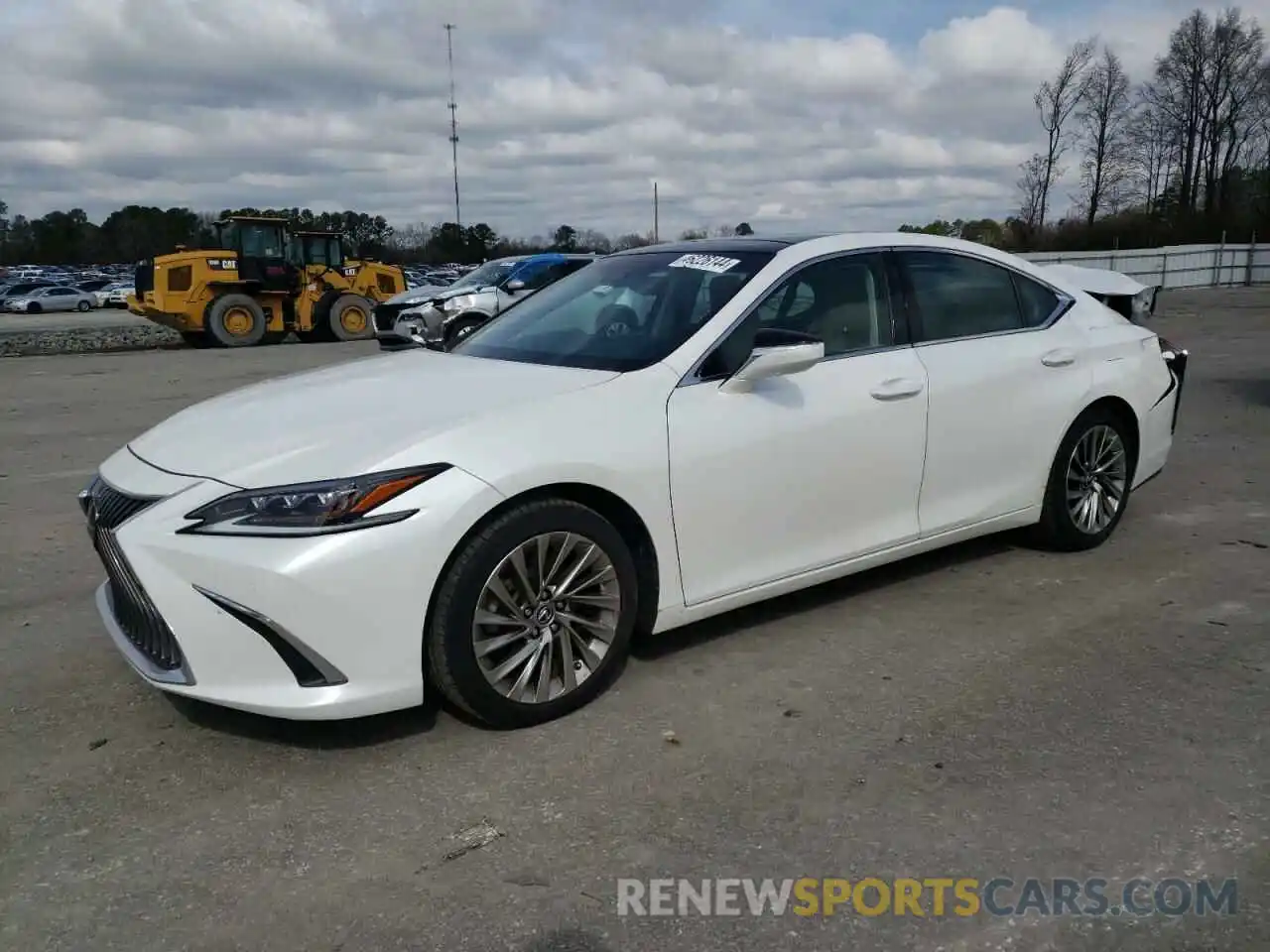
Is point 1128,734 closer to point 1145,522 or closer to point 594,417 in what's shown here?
point 594,417

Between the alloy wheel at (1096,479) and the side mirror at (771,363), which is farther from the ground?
A: the side mirror at (771,363)

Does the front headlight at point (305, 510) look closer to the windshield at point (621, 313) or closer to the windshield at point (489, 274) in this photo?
the windshield at point (621, 313)

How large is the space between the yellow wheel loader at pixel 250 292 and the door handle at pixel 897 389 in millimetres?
19573

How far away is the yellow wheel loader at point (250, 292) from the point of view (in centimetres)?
2150

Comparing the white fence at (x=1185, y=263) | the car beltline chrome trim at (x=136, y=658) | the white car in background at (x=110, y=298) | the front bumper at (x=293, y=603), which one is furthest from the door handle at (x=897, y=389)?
the white car in background at (x=110, y=298)

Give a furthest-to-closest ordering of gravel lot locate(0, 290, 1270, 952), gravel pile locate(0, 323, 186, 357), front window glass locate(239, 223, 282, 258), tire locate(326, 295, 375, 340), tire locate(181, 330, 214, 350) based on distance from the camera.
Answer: tire locate(326, 295, 375, 340), front window glass locate(239, 223, 282, 258), gravel pile locate(0, 323, 186, 357), tire locate(181, 330, 214, 350), gravel lot locate(0, 290, 1270, 952)

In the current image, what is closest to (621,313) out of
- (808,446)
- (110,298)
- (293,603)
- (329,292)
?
(808,446)

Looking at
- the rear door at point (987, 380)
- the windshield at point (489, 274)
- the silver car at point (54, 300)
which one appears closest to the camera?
the rear door at point (987, 380)

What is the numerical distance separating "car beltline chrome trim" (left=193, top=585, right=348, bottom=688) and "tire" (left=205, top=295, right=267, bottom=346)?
19.9 metres

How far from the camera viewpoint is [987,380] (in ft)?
15.2

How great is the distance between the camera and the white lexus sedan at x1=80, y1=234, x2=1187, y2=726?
3062 mm

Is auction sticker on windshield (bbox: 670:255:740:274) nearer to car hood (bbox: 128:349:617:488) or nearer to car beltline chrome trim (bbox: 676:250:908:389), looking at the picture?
car beltline chrome trim (bbox: 676:250:908:389)

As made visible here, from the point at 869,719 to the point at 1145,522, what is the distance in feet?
10.6

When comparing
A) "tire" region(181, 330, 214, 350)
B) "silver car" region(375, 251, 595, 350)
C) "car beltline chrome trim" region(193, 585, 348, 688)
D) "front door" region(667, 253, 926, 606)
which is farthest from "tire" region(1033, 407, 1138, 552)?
"tire" region(181, 330, 214, 350)
